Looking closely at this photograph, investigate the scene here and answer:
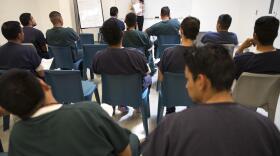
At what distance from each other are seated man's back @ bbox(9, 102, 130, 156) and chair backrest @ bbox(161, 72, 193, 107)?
1.32 m

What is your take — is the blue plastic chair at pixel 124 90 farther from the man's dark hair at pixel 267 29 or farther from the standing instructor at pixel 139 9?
the standing instructor at pixel 139 9

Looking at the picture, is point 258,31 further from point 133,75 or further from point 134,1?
point 134,1

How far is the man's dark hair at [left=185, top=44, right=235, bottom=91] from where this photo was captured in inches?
38.2

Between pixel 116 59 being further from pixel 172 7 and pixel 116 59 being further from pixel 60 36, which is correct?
pixel 172 7

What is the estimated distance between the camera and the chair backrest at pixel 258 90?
2055 millimetres

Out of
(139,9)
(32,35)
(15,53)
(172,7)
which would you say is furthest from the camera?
(139,9)

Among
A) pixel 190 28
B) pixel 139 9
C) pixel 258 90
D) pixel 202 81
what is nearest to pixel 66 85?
pixel 190 28

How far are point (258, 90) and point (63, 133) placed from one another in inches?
65.0

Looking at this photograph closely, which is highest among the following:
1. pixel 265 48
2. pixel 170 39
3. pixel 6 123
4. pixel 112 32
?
pixel 112 32

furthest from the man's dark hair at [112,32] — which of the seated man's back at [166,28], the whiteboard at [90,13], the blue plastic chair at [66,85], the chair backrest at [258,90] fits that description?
the whiteboard at [90,13]

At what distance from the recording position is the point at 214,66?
98 centimetres

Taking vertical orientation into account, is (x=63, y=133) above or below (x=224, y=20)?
below

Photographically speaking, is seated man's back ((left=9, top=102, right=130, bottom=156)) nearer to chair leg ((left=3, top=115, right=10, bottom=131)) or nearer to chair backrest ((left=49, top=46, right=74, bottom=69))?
chair leg ((left=3, top=115, right=10, bottom=131))

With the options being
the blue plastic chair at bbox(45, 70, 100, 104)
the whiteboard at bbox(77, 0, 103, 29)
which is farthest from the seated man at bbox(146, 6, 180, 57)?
the whiteboard at bbox(77, 0, 103, 29)
